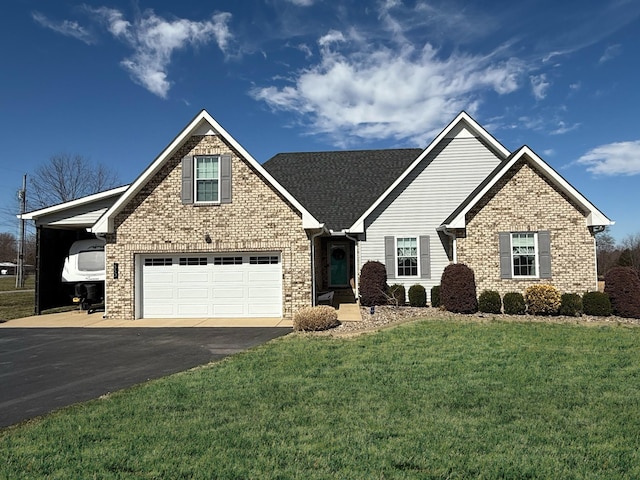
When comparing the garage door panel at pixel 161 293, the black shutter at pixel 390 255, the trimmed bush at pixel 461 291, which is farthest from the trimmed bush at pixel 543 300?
the garage door panel at pixel 161 293

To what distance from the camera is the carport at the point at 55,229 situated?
17.0 metres

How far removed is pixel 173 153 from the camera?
1490 cm

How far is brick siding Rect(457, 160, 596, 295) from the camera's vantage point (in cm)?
1534

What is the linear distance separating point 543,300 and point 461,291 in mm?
2494

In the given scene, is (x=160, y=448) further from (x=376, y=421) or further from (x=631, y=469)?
(x=631, y=469)

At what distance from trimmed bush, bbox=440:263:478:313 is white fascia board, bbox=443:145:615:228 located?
1933 millimetres

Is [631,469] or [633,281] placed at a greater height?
[633,281]

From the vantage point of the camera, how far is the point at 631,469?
393cm

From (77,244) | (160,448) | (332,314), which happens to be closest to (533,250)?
(332,314)

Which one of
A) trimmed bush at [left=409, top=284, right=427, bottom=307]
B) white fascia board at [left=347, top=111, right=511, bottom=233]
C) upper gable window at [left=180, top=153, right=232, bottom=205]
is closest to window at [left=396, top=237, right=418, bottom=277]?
trimmed bush at [left=409, top=284, right=427, bottom=307]

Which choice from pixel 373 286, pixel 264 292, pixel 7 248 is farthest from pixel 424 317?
pixel 7 248

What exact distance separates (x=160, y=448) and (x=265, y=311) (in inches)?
409

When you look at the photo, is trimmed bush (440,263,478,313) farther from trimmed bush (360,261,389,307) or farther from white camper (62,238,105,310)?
white camper (62,238,105,310)

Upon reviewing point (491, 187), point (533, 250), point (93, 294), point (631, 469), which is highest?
point (491, 187)
